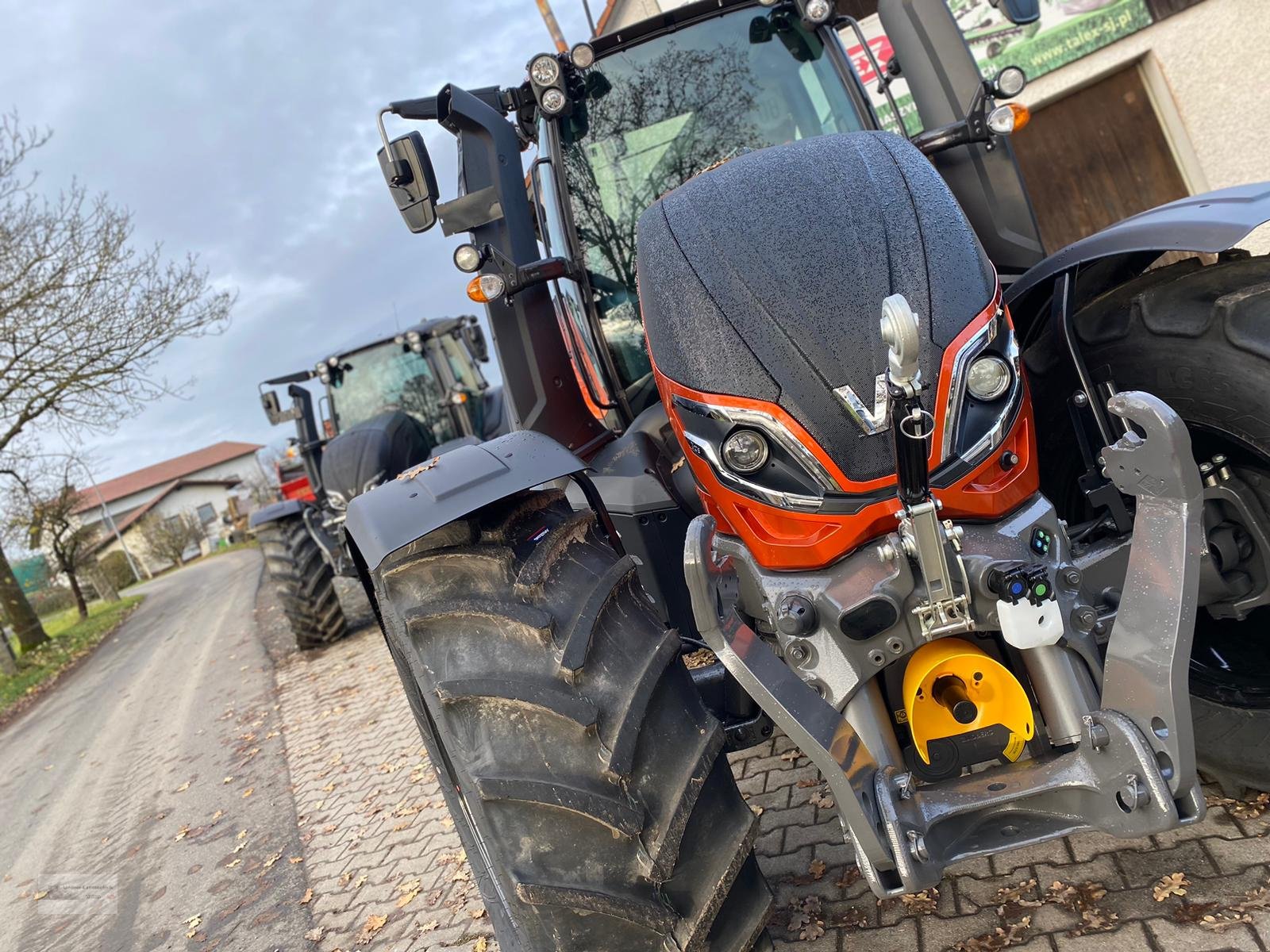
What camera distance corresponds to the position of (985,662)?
2047 mm

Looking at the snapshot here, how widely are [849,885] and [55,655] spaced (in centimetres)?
2070

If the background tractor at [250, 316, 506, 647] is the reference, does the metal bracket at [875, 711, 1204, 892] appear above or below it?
below

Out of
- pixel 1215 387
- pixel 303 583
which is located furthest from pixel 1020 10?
pixel 303 583

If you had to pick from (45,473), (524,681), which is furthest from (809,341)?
(45,473)

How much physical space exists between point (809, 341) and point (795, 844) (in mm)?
1899

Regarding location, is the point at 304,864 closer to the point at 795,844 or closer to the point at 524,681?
the point at 795,844

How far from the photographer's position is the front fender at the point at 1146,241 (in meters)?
2.15

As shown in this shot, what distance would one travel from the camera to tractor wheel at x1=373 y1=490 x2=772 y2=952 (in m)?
1.99

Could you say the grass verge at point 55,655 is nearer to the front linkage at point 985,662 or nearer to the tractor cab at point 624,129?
the tractor cab at point 624,129

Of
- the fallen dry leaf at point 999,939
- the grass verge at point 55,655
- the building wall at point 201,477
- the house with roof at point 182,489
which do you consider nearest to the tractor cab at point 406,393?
the grass verge at point 55,655

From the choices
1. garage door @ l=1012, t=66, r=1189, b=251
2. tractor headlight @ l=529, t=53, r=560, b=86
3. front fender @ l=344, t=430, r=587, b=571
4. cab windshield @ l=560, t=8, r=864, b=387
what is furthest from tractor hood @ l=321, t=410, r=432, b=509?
garage door @ l=1012, t=66, r=1189, b=251

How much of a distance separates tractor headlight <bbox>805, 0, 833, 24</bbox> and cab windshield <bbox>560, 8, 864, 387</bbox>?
0.08 m

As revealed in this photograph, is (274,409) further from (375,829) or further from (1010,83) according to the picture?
(1010,83)

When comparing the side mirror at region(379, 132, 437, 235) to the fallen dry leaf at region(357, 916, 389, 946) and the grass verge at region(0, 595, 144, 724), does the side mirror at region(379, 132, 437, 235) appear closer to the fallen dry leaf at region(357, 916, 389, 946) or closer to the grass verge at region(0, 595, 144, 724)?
the fallen dry leaf at region(357, 916, 389, 946)
